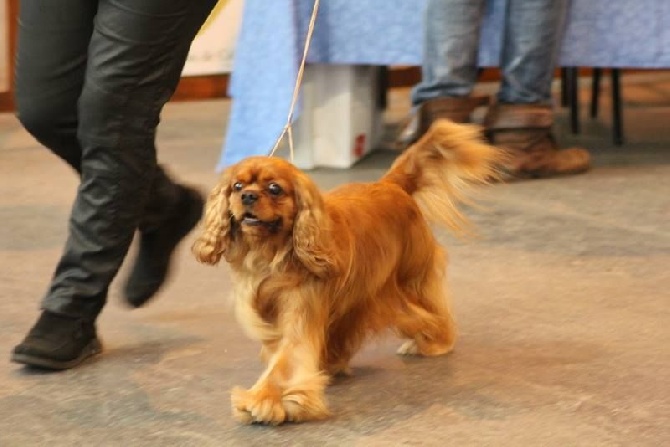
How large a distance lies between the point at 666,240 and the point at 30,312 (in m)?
1.68

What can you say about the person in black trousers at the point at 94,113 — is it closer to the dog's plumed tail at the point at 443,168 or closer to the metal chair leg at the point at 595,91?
the dog's plumed tail at the point at 443,168

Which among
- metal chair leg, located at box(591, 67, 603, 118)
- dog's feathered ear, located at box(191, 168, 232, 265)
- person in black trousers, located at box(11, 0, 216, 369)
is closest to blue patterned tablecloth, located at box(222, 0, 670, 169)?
metal chair leg, located at box(591, 67, 603, 118)

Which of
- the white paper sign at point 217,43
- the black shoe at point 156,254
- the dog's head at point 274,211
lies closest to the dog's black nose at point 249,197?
the dog's head at point 274,211

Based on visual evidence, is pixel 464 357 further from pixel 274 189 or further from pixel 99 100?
pixel 99 100

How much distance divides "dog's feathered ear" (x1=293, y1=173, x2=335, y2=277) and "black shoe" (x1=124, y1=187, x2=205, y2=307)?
0.63 meters

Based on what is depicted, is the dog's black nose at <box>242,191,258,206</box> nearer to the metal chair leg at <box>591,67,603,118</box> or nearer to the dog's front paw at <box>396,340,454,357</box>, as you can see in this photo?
the dog's front paw at <box>396,340,454,357</box>

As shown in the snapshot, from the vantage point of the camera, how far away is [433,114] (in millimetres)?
3709

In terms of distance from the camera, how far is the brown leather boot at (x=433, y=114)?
12.2 feet

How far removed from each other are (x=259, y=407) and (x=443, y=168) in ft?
2.30

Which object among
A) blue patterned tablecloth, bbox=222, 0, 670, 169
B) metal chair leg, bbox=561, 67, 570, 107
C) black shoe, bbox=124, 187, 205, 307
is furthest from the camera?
metal chair leg, bbox=561, 67, 570, 107

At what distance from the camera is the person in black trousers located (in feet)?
6.68

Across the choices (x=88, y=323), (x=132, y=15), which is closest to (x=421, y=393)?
(x=88, y=323)

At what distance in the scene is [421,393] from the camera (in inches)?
79.8

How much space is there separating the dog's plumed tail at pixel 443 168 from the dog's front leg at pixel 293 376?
17.6 inches
